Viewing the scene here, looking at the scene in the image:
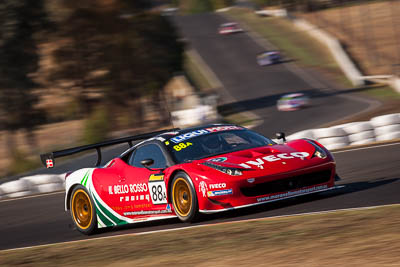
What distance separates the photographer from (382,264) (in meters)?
4.81

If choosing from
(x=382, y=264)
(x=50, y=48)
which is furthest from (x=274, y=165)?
(x=50, y=48)

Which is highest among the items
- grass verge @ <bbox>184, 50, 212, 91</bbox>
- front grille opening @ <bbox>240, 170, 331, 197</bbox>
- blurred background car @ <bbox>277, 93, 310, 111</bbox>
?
front grille opening @ <bbox>240, 170, 331, 197</bbox>

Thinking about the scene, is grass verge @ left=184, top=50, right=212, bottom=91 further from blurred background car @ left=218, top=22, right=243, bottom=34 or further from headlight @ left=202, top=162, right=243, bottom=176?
headlight @ left=202, top=162, right=243, bottom=176

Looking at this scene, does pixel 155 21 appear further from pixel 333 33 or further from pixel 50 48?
pixel 333 33

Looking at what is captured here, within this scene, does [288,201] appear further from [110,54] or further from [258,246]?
[110,54]

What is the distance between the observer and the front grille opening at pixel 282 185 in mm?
7953

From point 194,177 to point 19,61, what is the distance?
25.6 meters

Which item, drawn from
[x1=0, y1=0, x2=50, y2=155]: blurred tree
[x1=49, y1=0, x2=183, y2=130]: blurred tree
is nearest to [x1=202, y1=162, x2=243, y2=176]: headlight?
[x1=0, y1=0, x2=50, y2=155]: blurred tree

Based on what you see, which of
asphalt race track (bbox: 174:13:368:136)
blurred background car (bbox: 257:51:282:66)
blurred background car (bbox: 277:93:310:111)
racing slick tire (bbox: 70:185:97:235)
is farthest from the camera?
blurred background car (bbox: 257:51:282:66)

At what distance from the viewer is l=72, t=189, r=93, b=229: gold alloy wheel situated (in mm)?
9742

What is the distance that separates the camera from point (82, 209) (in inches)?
391

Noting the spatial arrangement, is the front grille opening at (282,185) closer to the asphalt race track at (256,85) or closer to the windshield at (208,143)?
the windshield at (208,143)

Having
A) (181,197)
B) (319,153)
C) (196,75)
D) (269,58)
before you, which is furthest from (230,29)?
(181,197)

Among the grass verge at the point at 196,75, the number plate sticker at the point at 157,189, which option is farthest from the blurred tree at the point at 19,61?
the number plate sticker at the point at 157,189
